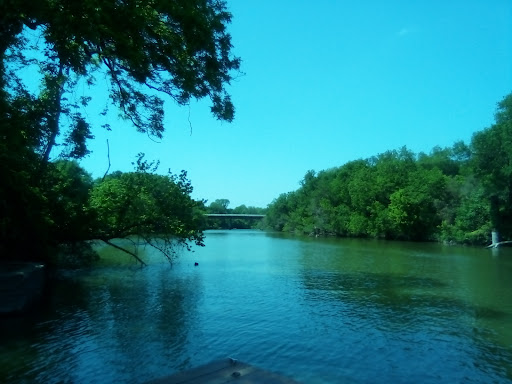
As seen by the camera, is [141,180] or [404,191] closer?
[141,180]

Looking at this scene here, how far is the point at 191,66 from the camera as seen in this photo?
8.88 metres

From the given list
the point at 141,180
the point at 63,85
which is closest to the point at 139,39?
the point at 63,85

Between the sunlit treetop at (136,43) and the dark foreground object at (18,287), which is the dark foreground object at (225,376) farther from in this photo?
the dark foreground object at (18,287)

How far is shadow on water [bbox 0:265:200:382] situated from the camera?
9.73 metres

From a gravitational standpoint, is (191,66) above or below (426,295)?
above

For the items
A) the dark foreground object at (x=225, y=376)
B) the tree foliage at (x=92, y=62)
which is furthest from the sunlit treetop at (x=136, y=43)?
the dark foreground object at (x=225, y=376)

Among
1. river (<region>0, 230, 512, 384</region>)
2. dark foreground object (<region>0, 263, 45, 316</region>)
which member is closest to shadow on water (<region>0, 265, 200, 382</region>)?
river (<region>0, 230, 512, 384</region>)

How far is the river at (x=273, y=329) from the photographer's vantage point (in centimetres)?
998

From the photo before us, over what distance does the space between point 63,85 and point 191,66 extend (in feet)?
11.7

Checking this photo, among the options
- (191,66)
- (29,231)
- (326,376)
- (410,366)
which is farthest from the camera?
(29,231)

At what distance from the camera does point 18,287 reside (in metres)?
14.9

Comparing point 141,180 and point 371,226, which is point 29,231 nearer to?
point 141,180

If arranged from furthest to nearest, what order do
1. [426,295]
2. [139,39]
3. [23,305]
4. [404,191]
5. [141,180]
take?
1. [404,191]
2. [141,180]
3. [426,295]
4. [23,305]
5. [139,39]

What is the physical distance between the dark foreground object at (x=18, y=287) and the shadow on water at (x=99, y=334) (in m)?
0.57
